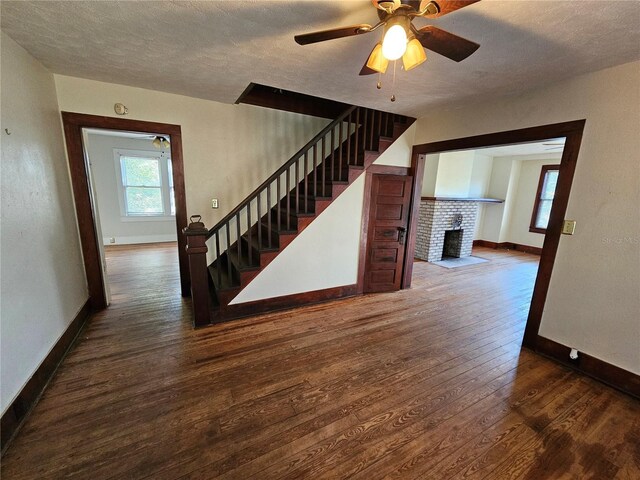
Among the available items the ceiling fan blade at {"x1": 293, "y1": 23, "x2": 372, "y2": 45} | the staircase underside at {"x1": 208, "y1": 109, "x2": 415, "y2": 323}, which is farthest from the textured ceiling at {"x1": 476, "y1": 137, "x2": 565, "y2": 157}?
the ceiling fan blade at {"x1": 293, "y1": 23, "x2": 372, "y2": 45}

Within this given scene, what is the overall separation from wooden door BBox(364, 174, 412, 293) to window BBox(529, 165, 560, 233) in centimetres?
508

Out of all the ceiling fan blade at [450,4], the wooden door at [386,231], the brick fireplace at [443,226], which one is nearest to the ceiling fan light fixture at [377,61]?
the ceiling fan blade at [450,4]

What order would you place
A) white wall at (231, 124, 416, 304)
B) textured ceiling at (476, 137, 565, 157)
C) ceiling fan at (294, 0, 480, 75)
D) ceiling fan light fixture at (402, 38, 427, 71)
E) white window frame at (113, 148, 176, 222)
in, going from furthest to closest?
white window frame at (113, 148, 176, 222) < textured ceiling at (476, 137, 565, 157) < white wall at (231, 124, 416, 304) < ceiling fan light fixture at (402, 38, 427, 71) < ceiling fan at (294, 0, 480, 75)

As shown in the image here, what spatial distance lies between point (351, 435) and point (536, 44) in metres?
2.71

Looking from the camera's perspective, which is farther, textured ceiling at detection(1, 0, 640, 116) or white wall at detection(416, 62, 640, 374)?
white wall at detection(416, 62, 640, 374)

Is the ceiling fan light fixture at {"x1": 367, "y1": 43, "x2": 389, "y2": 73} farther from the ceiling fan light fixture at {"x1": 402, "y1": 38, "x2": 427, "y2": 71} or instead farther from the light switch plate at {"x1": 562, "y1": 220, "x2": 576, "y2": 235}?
the light switch plate at {"x1": 562, "y1": 220, "x2": 576, "y2": 235}

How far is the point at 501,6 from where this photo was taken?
4.44ft

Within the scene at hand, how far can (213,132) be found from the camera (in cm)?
319

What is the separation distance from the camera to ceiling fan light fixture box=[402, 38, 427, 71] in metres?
1.41

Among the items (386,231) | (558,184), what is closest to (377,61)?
(558,184)

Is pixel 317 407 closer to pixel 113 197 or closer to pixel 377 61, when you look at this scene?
pixel 377 61

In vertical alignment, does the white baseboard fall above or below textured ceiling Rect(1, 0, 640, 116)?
below

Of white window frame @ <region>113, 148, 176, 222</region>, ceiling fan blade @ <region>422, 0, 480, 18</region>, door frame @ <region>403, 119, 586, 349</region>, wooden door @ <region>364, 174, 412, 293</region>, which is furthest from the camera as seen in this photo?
white window frame @ <region>113, 148, 176, 222</region>

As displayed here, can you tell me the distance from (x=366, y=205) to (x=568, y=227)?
1.98m
